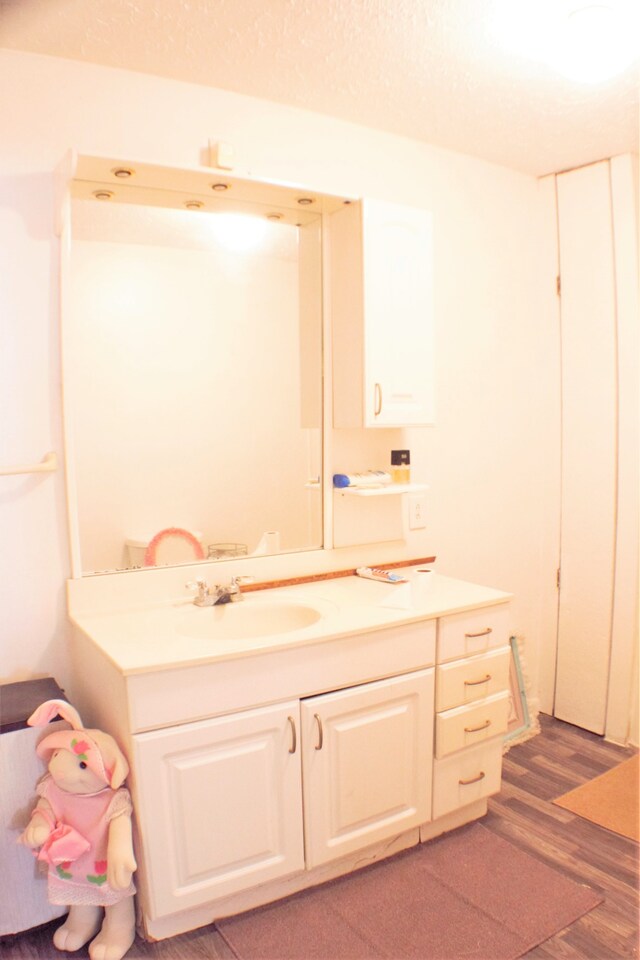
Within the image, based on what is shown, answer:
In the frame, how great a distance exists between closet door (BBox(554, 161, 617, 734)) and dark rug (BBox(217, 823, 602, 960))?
99 centimetres

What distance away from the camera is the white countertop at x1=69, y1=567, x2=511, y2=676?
60.6 inches

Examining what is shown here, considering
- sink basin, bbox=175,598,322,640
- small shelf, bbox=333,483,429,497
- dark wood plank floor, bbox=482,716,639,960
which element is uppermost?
small shelf, bbox=333,483,429,497

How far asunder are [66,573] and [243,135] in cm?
141

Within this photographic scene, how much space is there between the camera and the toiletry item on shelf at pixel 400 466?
7.38 ft

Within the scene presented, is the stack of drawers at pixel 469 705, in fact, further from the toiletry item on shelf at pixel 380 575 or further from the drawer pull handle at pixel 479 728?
the toiletry item on shelf at pixel 380 575

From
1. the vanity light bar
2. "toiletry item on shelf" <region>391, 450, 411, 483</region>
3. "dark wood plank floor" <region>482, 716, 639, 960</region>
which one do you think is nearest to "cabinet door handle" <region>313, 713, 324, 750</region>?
"dark wood plank floor" <region>482, 716, 639, 960</region>

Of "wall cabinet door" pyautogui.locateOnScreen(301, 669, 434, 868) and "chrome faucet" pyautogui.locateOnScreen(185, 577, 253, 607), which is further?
"chrome faucet" pyautogui.locateOnScreen(185, 577, 253, 607)

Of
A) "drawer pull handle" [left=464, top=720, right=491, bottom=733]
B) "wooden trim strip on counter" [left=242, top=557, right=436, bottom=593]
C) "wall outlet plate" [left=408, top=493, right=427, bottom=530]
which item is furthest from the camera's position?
"wall outlet plate" [left=408, top=493, right=427, bottom=530]

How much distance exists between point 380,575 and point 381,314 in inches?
33.8

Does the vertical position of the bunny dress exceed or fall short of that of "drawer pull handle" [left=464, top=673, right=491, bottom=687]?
it falls short

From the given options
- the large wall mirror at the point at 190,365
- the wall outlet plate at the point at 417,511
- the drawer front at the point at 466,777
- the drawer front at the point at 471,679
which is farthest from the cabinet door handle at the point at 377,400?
the drawer front at the point at 466,777

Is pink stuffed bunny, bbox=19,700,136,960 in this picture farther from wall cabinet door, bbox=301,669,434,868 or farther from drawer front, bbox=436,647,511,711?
drawer front, bbox=436,647,511,711

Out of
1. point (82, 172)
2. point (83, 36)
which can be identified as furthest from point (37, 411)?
point (83, 36)

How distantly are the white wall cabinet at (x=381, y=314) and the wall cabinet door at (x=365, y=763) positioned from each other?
32.9 inches
